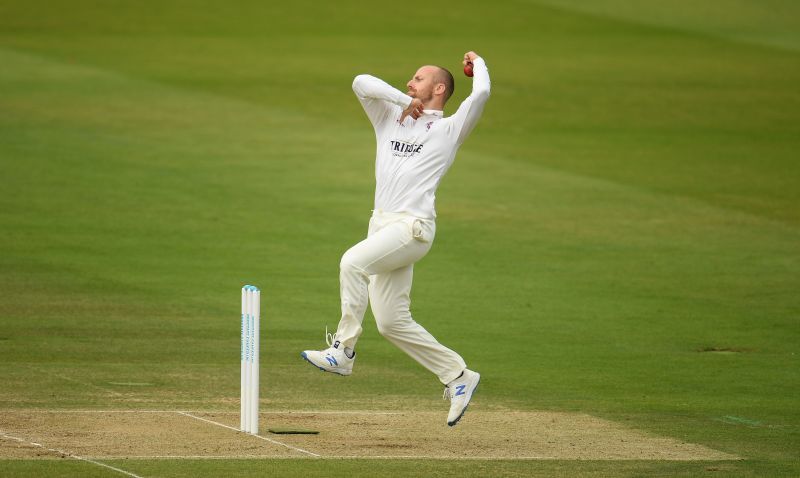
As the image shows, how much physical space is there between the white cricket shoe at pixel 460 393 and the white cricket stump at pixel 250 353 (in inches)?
54.8

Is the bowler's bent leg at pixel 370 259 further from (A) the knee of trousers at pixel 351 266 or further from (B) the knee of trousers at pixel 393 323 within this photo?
(B) the knee of trousers at pixel 393 323

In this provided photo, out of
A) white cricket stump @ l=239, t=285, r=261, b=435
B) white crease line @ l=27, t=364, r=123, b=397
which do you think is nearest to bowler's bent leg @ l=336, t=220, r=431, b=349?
white cricket stump @ l=239, t=285, r=261, b=435

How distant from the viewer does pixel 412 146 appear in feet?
34.5

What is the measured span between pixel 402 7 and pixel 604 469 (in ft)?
92.1

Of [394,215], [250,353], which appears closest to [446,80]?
[394,215]

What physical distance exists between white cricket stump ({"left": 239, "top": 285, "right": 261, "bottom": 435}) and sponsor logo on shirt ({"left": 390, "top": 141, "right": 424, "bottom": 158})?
54.8 inches

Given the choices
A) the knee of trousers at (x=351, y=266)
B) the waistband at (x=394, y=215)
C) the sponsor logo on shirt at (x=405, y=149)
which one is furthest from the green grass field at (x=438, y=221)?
the sponsor logo on shirt at (x=405, y=149)

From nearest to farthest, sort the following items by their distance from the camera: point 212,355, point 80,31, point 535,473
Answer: point 535,473 < point 212,355 < point 80,31

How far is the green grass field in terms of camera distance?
12711 mm

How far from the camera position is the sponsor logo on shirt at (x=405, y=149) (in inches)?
413

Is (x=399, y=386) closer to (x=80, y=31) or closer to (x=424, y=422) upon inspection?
(x=424, y=422)

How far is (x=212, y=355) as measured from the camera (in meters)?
13.9

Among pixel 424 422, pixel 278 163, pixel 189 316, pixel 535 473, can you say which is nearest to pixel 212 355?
pixel 189 316

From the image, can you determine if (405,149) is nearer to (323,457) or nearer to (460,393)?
(460,393)
